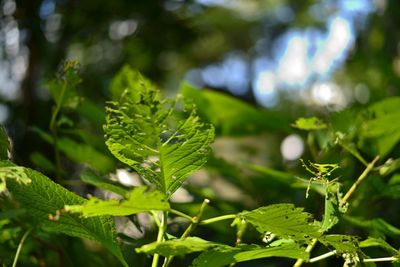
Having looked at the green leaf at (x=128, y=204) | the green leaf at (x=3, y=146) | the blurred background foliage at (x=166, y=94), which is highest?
the green leaf at (x=128, y=204)

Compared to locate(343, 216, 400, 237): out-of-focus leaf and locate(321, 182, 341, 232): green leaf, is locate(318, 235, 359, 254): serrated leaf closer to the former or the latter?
locate(321, 182, 341, 232): green leaf

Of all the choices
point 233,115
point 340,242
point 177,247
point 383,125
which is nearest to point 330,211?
point 340,242

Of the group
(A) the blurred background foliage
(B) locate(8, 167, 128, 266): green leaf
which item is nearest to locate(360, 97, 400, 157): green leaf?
(A) the blurred background foliage

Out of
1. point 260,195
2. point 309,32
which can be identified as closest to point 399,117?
point 260,195

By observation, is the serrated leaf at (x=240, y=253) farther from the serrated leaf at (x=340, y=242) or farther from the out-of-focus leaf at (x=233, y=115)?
the out-of-focus leaf at (x=233, y=115)

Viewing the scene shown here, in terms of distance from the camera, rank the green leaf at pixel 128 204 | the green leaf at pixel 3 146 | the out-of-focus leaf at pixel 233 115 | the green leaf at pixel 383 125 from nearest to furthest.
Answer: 1. the green leaf at pixel 128 204
2. the green leaf at pixel 3 146
3. the green leaf at pixel 383 125
4. the out-of-focus leaf at pixel 233 115

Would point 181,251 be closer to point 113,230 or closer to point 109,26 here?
point 113,230

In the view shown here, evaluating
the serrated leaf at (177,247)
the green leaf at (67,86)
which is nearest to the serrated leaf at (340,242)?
the serrated leaf at (177,247)
